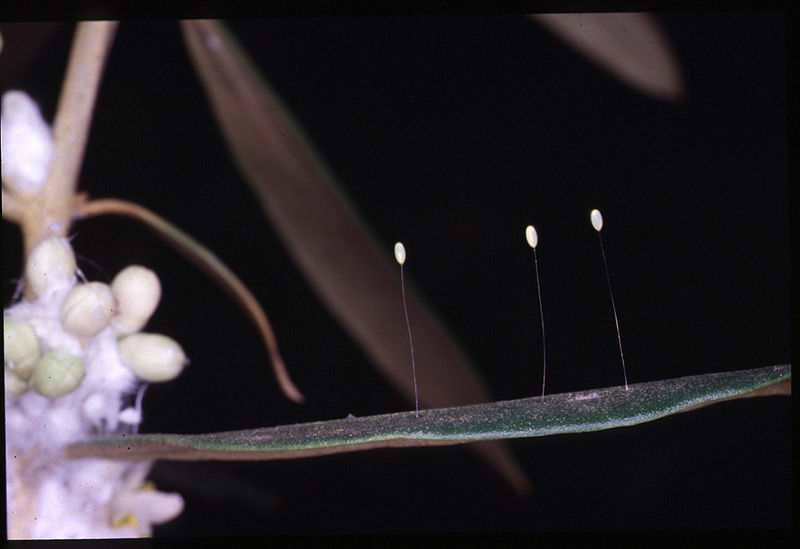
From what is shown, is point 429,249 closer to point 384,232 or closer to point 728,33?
point 384,232

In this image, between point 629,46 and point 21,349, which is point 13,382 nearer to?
point 21,349

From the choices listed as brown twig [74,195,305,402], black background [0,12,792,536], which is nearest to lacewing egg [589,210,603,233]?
black background [0,12,792,536]

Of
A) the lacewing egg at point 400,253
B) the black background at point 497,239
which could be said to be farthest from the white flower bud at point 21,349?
the lacewing egg at point 400,253

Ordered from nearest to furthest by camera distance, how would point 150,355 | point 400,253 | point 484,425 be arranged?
point 484,425 → point 150,355 → point 400,253

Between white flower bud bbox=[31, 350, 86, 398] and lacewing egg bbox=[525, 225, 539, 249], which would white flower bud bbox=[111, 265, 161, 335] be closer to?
white flower bud bbox=[31, 350, 86, 398]

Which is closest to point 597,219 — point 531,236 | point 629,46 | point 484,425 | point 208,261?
point 531,236

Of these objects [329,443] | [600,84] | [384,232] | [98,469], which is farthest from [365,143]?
[98,469]
